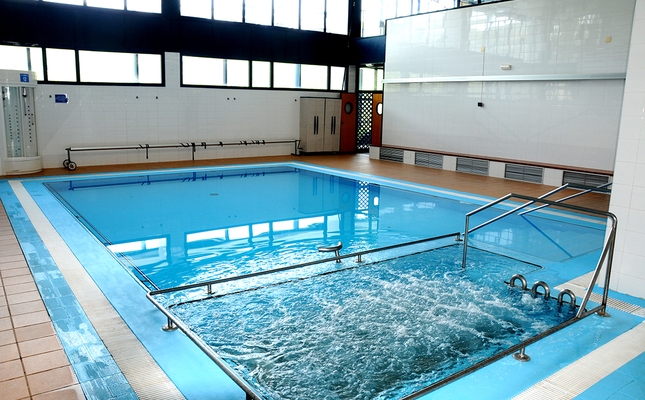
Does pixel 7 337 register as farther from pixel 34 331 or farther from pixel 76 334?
pixel 76 334

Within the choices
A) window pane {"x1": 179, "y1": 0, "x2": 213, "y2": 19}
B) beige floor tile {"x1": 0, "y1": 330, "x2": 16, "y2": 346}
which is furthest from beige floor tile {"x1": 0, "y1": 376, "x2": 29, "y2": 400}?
window pane {"x1": 179, "y1": 0, "x2": 213, "y2": 19}

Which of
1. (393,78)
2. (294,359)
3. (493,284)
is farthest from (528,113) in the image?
(294,359)

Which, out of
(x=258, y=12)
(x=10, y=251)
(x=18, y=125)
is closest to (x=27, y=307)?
(x=10, y=251)

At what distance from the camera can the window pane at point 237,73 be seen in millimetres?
12742

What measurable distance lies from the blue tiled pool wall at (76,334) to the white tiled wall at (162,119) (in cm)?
600

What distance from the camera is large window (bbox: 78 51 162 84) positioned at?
422 inches

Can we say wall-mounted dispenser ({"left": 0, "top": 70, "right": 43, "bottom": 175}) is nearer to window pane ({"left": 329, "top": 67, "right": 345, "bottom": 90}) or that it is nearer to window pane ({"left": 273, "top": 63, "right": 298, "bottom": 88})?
window pane ({"left": 273, "top": 63, "right": 298, "bottom": 88})

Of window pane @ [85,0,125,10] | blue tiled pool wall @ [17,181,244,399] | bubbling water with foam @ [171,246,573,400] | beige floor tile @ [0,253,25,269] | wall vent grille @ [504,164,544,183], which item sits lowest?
bubbling water with foam @ [171,246,573,400]

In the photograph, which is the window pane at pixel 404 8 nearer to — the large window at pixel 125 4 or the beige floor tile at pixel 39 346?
the large window at pixel 125 4

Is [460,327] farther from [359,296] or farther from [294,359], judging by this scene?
[294,359]

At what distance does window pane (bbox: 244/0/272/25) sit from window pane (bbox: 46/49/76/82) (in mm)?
4356

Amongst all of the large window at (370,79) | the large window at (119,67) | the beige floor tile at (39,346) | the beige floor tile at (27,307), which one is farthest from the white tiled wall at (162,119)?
the beige floor tile at (39,346)

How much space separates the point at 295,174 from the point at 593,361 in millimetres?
8535

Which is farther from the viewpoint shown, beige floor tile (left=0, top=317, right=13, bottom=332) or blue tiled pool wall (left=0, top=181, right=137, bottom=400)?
beige floor tile (left=0, top=317, right=13, bottom=332)
